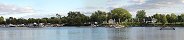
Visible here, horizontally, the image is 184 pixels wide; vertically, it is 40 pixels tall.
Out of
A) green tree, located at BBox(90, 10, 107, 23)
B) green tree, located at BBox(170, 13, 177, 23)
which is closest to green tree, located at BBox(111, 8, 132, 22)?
green tree, located at BBox(90, 10, 107, 23)

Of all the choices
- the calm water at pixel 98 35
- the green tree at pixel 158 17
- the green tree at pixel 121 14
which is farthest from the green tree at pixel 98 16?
the calm water at pixel 98 35

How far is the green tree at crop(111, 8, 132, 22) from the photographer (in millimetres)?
170875

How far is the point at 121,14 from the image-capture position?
17088cm

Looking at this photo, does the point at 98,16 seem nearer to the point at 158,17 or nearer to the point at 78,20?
the point at 78,20

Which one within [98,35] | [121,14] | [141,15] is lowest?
[98,35]

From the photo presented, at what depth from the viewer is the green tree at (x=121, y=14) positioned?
170875mm

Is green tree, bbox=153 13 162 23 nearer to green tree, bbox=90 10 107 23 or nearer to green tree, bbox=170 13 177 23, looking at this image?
green tree, bbox=170 13 177 23

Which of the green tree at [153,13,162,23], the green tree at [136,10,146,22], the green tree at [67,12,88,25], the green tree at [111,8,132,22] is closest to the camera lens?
the green tree at [153,13,162,23]

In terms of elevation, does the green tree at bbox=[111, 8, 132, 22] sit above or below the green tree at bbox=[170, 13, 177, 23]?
above

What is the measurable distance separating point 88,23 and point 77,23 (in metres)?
5.00

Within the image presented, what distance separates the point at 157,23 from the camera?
541ft

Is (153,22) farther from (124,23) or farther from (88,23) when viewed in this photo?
(88,23)

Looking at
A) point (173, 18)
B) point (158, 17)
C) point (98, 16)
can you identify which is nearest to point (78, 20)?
point (98, 16)

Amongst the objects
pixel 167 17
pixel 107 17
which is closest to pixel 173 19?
pixel 167 17
